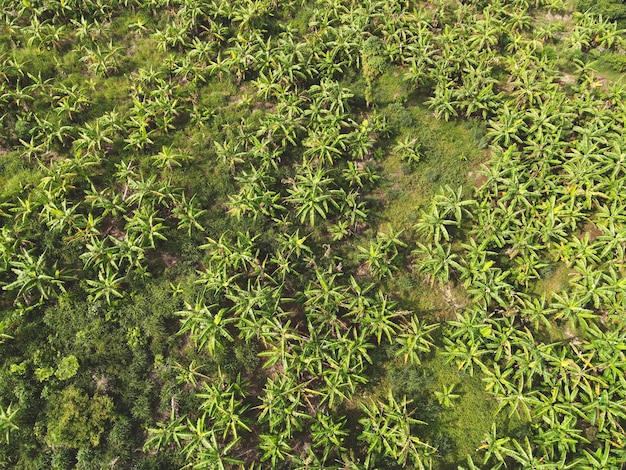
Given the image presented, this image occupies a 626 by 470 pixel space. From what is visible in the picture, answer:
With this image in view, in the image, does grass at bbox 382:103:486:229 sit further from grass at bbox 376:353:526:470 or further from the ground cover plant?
grass at bbox 376:353:526:470

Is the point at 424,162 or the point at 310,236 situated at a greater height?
the point at 424,162

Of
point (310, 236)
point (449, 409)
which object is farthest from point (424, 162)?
point (449, 409)

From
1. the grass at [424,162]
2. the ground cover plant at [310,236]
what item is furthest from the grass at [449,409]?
the grass at [424,162]

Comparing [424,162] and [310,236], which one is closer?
[310,236]

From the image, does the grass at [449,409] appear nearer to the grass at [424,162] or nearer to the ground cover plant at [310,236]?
the ground cover plant at [310,236]

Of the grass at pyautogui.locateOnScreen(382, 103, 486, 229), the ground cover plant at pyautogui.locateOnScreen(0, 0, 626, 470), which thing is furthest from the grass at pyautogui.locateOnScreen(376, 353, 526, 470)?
the grass at pyautogui.locateOnScreen(382, 103, 486, 229)

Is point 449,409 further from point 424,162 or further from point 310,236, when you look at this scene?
point 424,162

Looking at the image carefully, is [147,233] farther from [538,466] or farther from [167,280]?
[538,466]

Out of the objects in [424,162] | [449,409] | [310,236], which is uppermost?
[424,162]

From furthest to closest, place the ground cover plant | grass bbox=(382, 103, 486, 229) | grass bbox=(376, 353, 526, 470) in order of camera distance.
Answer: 1. grass bbox=(382, 103, 486, 229)
2. grass bbox=(376, 353, 526, 470)
3. the ground cover plant

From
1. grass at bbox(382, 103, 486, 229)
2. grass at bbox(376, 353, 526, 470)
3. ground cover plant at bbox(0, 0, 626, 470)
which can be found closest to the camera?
ground cover plant at bbox(0, 0, 626, 470)
